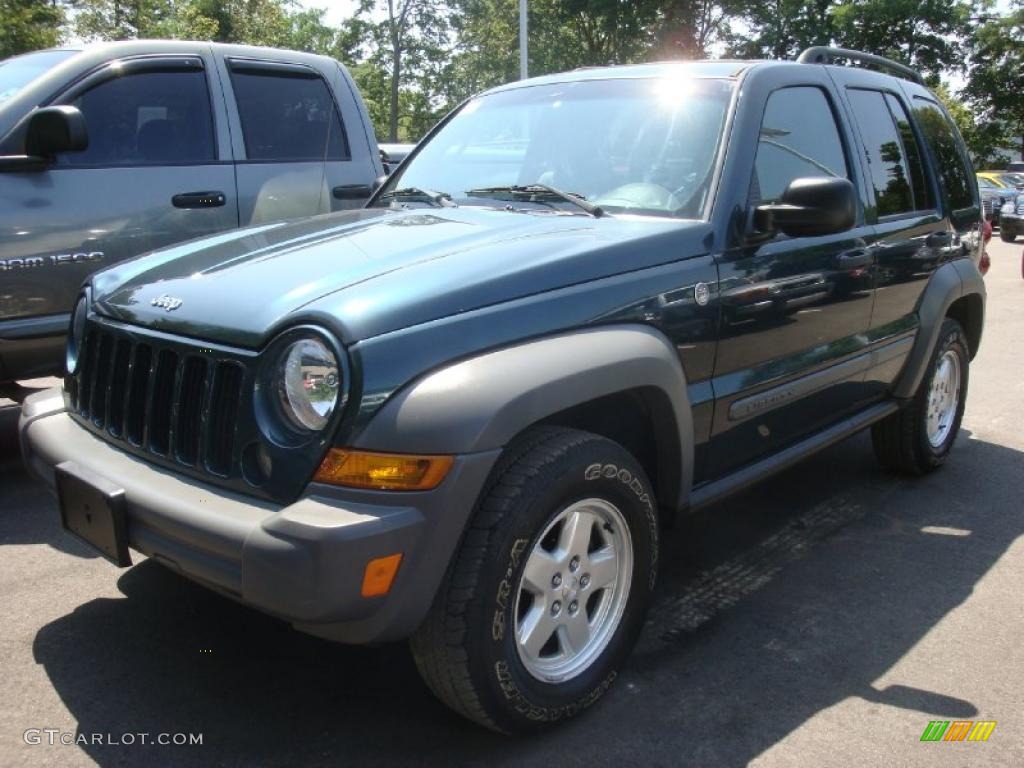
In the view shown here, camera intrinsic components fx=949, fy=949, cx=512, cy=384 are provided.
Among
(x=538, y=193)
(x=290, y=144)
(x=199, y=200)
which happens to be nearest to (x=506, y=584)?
(x=538, y=193)

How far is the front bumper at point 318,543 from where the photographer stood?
2086 millimetres

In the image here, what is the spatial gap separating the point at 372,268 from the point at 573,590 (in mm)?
1052

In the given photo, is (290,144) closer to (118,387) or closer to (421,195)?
→ (421,195)

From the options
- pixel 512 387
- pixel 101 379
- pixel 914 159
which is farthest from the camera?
pixel 914 159

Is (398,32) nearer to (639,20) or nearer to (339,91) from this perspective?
(639,20)

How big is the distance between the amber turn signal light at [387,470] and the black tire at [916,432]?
3.12 metres

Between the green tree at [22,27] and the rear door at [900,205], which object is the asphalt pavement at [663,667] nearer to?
the rear door at [900,205]

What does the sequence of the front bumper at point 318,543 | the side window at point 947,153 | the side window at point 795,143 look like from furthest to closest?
1. the side window at point 947,153
2. the side window at point 795,143
3. the front bumper at point 318,543

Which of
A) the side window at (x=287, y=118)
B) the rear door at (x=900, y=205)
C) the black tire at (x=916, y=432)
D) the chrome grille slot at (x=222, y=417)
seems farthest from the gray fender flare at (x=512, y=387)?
the side window at (x=287, y=118)

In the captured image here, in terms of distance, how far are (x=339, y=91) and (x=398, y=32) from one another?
3484 cm

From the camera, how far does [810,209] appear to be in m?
3.06

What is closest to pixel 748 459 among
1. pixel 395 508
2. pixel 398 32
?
pixel 395 508

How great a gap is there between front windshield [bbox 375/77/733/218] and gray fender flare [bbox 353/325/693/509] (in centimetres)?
71

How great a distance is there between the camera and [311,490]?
219cm
